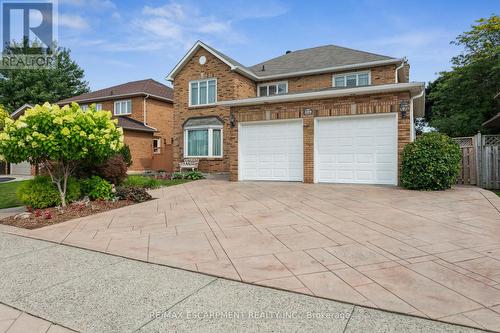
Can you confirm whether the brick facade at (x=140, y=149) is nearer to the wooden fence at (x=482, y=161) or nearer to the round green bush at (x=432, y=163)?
the round green bush at (x=432, y=163)

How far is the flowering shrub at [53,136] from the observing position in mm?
6496

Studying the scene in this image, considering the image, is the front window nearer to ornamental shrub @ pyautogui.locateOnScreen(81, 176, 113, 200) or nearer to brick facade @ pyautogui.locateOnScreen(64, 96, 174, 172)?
brick facade @ pyautogui.locateOnScreen(64, 96, 174, 172)

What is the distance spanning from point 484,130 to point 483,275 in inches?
902

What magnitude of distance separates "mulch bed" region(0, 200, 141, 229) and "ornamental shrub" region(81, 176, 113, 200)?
382 mm

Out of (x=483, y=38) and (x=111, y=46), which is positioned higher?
(x=483, y=38)

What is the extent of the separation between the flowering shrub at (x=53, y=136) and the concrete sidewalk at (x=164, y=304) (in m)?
3.52

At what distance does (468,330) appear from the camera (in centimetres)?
218

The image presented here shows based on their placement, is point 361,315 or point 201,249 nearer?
point 361,315

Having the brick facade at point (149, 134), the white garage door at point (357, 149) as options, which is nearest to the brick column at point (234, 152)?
the white garage door at point (357, 149)

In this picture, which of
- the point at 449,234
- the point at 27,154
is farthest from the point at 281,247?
the point at 27,154

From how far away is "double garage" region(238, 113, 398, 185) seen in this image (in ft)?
33.1

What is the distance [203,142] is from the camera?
57.6ft

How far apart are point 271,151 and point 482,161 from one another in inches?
288

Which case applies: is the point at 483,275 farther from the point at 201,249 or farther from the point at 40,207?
the point at 40,207
